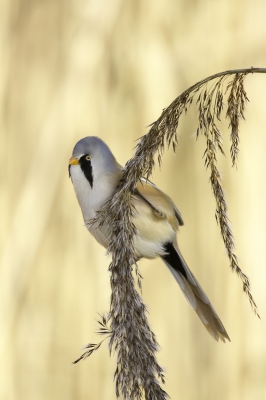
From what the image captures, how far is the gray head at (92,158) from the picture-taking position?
2.96ft

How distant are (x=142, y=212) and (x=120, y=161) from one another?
68 cm

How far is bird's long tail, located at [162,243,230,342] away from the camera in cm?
98

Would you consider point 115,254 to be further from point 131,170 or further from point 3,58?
point 3,58

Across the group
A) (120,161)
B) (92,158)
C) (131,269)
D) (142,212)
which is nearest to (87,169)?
(92,158)

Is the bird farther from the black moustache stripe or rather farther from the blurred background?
the blurred background

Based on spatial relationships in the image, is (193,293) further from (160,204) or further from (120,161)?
(120,161)

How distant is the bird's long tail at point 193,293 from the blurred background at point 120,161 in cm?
61

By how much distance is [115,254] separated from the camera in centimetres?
75

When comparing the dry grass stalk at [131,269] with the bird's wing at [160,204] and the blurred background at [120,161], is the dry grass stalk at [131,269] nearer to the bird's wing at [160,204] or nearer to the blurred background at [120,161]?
the bird's wing at [160,204]

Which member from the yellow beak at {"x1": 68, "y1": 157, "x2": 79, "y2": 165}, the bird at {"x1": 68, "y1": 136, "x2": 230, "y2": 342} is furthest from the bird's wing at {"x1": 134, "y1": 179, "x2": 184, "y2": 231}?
the yellow beak at {"x1": 68, "y1": 157, "x2": 79, "y2": 165}

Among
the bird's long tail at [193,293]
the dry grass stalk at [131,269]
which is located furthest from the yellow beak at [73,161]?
the bird's long tail at [193,293]

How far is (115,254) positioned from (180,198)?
991mm

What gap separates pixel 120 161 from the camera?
1.69m

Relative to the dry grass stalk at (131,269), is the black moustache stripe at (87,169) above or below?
above
